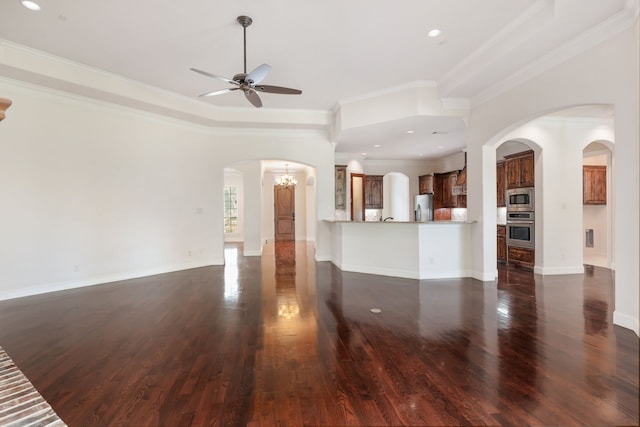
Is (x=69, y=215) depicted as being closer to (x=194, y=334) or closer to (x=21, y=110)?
(x=21, y=110)

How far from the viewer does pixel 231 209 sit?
1309 centimetres

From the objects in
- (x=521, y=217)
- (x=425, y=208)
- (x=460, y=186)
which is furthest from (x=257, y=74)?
(x=425, y=208)

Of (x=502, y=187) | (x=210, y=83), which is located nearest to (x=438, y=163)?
(x=502, y=187)

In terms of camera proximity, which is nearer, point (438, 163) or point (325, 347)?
point (325, 347)

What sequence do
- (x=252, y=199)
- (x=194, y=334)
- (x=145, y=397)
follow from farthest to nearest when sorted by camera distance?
(x=252, y=199)
(x=194, y=334)
(x=145, y=397)

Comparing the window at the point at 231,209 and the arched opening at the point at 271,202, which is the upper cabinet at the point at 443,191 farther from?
the window at the point at 231,209

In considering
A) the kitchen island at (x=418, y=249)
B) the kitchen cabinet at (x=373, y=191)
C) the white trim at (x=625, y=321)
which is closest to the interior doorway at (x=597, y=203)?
the kitchen island at (x=418, y=249)

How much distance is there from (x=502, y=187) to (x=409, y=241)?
334 centimetres

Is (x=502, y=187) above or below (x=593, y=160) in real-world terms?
below

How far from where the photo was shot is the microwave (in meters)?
6.32

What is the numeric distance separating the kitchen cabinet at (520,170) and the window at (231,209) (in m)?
9.93

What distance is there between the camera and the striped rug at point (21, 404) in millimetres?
1876

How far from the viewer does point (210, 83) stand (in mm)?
5379

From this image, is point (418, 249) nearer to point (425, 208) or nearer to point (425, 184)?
point (425, 208)
